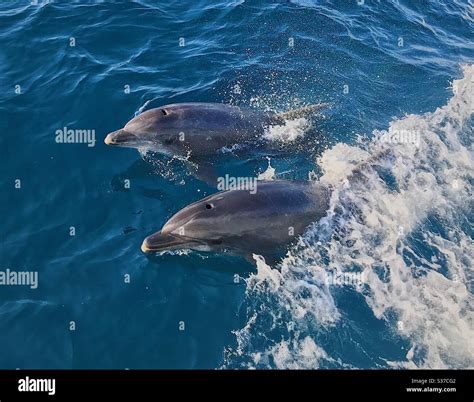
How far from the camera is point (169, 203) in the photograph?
→ 12.8 m

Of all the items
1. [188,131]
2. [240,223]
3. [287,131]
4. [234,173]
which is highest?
[188,131]

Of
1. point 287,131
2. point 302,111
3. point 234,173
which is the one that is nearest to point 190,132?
point 234,173

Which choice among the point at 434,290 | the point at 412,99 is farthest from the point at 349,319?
the point at 412,99

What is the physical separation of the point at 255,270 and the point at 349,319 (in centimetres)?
214

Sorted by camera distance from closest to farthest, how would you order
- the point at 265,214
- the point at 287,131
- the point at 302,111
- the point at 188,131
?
the point at 265,214, the point at 188,131, the point at 287,131, the point at 302,111

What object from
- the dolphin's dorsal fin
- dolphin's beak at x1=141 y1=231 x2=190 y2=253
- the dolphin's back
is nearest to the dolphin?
the dolphin's dorsal fin

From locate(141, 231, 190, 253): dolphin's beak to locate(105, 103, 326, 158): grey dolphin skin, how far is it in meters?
3.62

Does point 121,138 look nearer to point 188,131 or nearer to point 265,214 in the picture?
point 188,131

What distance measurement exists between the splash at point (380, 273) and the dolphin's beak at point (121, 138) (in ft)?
15.6

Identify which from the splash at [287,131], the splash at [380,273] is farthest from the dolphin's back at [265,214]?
the splash at [287,131]

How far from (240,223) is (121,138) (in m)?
4.55

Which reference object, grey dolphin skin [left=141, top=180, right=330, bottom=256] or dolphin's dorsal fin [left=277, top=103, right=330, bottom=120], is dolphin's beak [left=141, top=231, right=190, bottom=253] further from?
dolphin's dorsal fin [left=277, top=103, right=330, bottom=120]

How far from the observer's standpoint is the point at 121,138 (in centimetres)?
1378

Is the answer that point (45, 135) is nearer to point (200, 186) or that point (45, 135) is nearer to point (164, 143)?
point (164, 143)
